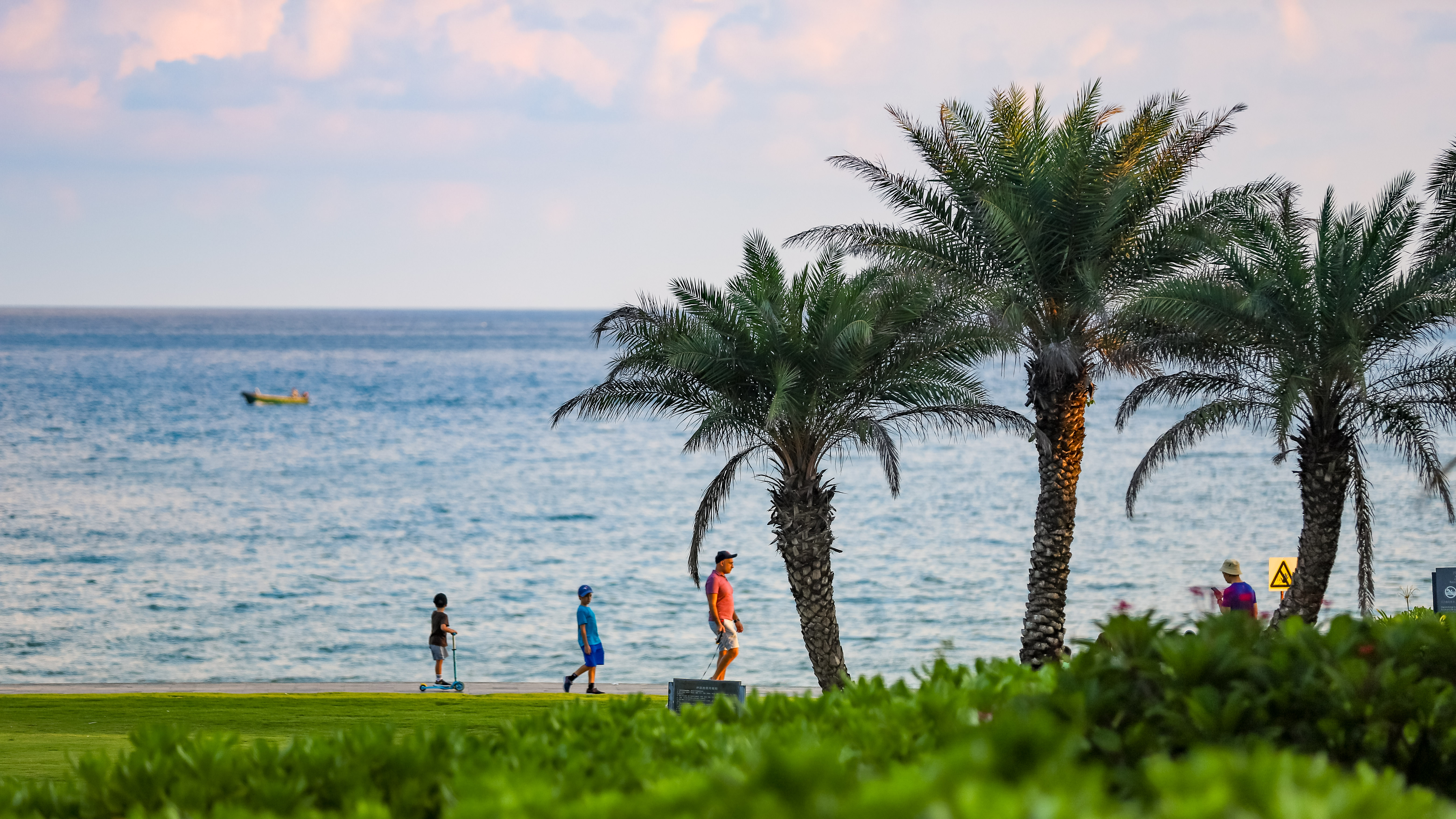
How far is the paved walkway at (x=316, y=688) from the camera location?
16859 mm

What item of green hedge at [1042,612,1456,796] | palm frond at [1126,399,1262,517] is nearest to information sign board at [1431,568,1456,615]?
palm frond at [1126,399,1262,517]

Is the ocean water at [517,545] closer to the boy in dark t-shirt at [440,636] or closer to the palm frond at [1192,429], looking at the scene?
the palm frond at [1192,429]

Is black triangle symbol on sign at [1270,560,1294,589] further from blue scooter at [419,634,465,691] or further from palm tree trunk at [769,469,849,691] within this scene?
blue scooter at [419,634,465,691]

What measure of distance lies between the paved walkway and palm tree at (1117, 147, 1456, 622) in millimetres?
6677

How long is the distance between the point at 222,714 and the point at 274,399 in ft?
263

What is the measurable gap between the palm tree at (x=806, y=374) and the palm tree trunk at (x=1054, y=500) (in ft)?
1.70

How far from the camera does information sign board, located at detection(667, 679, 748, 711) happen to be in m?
10.8

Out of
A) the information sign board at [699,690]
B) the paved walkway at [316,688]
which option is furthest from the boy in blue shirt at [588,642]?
the information sign board at [699,690]

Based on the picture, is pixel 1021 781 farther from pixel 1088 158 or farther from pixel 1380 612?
pixel 1088 158

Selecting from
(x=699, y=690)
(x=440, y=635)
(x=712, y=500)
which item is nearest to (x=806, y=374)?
(x=712, y=500)

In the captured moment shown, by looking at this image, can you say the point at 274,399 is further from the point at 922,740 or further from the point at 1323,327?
the point at 922,740

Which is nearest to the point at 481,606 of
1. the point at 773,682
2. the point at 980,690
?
the point at 773,682

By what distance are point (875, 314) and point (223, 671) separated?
15.7m

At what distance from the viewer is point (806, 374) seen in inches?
582
